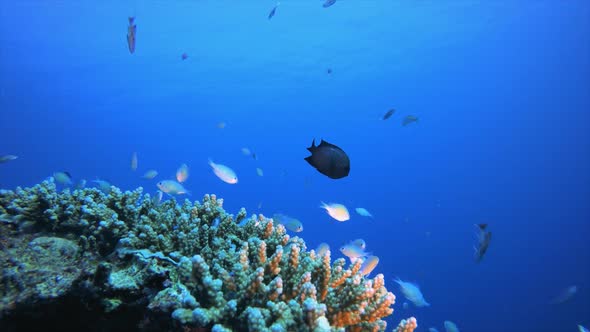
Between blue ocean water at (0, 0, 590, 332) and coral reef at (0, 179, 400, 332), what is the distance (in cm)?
2775

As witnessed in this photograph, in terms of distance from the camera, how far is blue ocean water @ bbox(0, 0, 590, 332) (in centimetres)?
4300

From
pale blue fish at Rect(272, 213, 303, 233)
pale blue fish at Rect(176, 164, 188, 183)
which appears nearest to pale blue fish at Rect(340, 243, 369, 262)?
pale blue fish at Rect(272, 213, 303, 233)

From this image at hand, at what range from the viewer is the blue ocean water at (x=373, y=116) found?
1693 inches

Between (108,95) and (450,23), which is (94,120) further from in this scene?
(450,23)

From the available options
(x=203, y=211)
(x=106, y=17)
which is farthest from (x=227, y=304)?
(x=106, y=17)

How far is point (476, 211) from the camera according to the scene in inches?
2726

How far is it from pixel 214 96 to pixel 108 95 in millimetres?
23778

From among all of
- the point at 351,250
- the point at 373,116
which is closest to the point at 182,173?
the point at 351,250

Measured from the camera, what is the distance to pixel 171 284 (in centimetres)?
227

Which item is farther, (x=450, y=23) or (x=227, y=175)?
(x=450, y=23)

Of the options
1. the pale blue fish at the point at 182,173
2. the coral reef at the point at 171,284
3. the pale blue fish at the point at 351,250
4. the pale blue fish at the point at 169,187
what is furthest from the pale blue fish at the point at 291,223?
the coral reef at the point at 171,284

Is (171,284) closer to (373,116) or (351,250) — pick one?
(351,250)

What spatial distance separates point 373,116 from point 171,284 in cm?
7441

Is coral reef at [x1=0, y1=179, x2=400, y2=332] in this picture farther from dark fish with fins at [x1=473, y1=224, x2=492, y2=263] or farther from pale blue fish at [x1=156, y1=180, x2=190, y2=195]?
dark fish with fins at [x1=473, y1=224, x2=492, y2=263]
